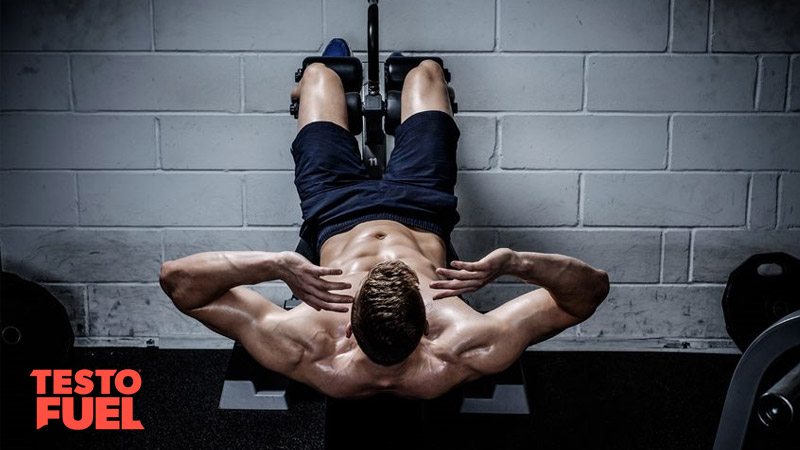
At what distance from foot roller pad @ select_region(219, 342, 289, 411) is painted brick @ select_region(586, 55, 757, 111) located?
5.96 feet

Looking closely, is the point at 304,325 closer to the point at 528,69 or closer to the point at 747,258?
the point at 528,69

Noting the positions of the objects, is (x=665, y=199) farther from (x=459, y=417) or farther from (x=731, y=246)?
(x=459, y=417)

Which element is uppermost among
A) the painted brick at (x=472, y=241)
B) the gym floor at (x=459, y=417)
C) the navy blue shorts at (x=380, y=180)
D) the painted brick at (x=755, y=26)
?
the painted brick at (x=755, y=26)

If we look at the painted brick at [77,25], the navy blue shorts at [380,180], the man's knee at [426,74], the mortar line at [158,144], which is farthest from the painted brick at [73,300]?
Result: the man's knee at [426,74]

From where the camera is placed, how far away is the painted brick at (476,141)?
3.06 m

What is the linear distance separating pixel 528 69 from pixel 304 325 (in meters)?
1.67

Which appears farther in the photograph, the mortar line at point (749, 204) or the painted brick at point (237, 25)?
the mortar line at point (749, 204)

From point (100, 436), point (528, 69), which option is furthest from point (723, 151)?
point (100, 436)

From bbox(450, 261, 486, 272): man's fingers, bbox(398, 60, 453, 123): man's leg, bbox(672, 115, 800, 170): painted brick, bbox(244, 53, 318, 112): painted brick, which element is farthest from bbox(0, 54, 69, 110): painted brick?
bbox(672, 115, 800, 170): painted brick

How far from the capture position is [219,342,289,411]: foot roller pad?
262 centimetres

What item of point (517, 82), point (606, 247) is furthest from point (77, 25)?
point (606, 247)

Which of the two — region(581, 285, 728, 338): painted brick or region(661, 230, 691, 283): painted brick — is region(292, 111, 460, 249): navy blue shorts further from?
region(661, 230, 691, 283): painted brick

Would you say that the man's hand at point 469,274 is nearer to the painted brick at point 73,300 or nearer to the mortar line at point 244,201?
the mortar line at point 244,201

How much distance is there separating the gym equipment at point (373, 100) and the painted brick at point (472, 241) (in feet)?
2.10
